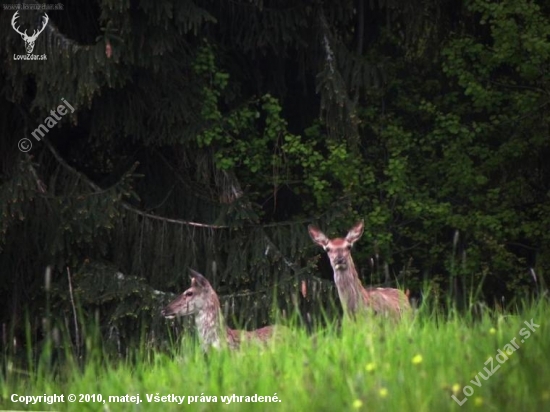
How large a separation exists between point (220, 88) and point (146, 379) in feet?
29.4

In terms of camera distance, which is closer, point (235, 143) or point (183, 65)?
point (183, 65)

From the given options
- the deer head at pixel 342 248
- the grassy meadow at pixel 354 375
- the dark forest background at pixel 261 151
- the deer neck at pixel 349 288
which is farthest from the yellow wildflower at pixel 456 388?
the dark forest background at pixel 261 151

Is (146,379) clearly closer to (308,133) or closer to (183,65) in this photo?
(183,65)

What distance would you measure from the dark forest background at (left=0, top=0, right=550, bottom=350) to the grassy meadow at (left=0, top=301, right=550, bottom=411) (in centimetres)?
535

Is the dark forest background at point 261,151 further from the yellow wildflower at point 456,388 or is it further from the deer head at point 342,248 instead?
the yellow wildflower at point 456,388

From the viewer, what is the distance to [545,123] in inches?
683

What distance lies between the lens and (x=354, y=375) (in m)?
6.75

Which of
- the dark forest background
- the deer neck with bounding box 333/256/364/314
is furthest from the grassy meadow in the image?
the dark forest background

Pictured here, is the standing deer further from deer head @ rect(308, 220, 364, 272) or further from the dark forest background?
the dark forest background

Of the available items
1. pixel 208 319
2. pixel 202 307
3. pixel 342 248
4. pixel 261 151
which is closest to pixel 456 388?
pixel 208 319

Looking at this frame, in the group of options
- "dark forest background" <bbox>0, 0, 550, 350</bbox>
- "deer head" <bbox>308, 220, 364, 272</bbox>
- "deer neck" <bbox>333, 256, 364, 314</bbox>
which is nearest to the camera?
"deer neck" <bbox>333, 256, 364, 314</bbox>

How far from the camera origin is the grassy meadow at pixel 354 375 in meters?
6.27

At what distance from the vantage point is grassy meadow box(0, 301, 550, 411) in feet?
20.6

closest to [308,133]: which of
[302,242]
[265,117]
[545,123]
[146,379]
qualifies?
[265,117]
